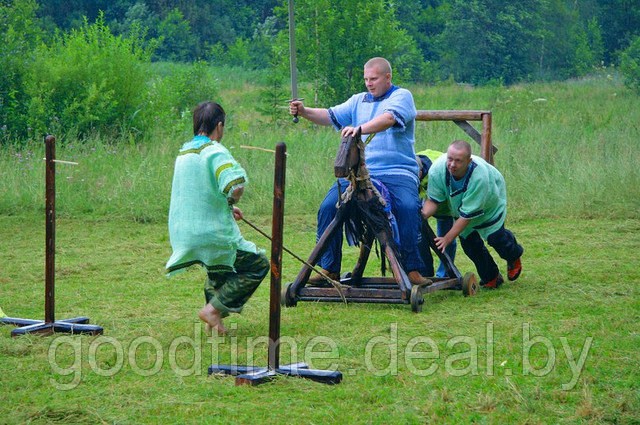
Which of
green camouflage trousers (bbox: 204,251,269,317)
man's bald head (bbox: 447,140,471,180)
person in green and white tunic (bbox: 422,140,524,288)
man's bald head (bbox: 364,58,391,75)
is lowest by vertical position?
green camouflage trousers (bbox: 204,251,269,317)

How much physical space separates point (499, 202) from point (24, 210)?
6.50m

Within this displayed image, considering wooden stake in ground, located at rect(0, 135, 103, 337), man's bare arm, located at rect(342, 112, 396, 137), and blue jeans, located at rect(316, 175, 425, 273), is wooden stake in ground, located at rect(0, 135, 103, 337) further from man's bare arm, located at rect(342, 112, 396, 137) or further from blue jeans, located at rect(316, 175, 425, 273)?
man's bare arm, located at rect(342, 112, 396, 137)

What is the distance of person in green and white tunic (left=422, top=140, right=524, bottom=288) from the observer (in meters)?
6.61

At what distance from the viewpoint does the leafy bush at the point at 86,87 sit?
1395 centimetres

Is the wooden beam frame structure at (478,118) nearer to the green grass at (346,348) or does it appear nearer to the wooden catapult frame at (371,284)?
the green grass at (346,348)

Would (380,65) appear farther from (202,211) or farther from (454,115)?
(202,211)

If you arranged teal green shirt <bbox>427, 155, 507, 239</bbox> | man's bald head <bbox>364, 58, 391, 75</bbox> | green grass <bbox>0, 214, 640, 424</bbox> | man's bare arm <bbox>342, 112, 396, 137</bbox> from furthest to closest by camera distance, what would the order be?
teal green shirt <bbox>427, 155, 507, 239</bbox> < man's bald head <bbox>364, 58, 391, 75</bbox> < man's bare arm <bbox>342, 112, 396, 137</bbox> < green grass <bbox>0, 214, 640, 424</bbox>

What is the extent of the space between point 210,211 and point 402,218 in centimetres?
170

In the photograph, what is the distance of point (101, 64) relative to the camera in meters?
15.0

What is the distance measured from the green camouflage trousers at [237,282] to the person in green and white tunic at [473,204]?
1769 mm

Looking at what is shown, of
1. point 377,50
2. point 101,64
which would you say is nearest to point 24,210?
point 101,64

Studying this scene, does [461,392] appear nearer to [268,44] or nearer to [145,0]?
[268,44]

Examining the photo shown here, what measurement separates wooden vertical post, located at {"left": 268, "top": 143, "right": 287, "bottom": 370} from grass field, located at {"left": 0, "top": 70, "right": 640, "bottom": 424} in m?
0.17

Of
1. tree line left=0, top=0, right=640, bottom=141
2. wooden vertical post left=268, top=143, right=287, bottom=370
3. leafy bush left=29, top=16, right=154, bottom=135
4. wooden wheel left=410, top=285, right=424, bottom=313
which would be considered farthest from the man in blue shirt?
tree line left=0, top=0, right=640, bottom=141
